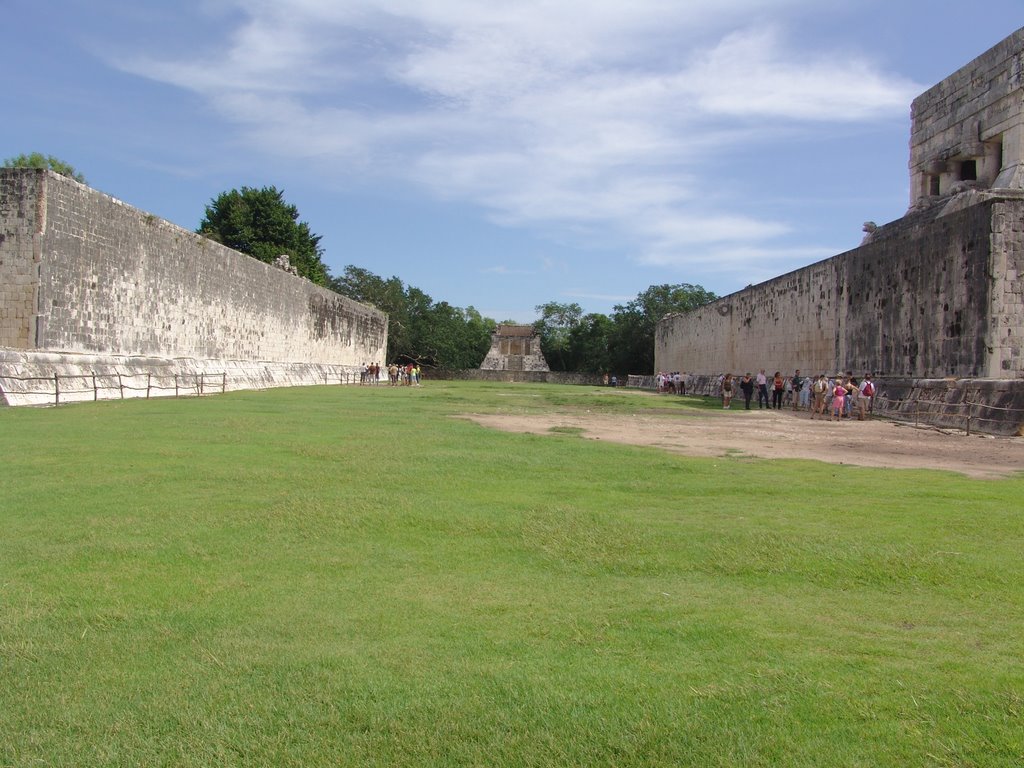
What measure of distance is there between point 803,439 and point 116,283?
12869 millimetres

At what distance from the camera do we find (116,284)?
16125mm

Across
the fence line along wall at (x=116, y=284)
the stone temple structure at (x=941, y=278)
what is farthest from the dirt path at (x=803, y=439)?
the fence line along wall at (x=116, y=284)

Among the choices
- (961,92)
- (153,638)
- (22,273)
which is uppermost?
(961,92)

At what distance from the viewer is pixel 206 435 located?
8742 millimetres

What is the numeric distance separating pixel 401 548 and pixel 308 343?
27637 millimetres

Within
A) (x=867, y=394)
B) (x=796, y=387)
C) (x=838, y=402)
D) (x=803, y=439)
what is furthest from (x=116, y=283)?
(x=796, y=387)

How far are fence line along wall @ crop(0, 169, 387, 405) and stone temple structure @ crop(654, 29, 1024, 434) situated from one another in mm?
15128

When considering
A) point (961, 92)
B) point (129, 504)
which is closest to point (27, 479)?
point (129, 504)

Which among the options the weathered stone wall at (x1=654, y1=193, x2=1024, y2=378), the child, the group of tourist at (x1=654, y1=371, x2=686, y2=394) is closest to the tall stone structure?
the weathered stone wall at (x1=654, y1=193, x2=1024, y2=378)

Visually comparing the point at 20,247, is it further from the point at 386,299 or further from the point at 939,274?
the point at 386,299

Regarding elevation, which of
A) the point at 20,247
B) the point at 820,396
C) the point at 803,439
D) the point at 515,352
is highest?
the point at 20,247

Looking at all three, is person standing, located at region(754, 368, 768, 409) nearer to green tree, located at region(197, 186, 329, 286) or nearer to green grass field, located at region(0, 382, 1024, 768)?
green grass field, located at region(0, 382, 1024, 768)

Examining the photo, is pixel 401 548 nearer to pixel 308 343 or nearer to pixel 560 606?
pixel 560 606

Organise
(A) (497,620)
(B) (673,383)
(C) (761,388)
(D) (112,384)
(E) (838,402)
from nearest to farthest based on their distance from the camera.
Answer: (A) (497,620)
(D) (112,384)
(E) (838,402)
(C) (761,388)
(B) (673,383)
